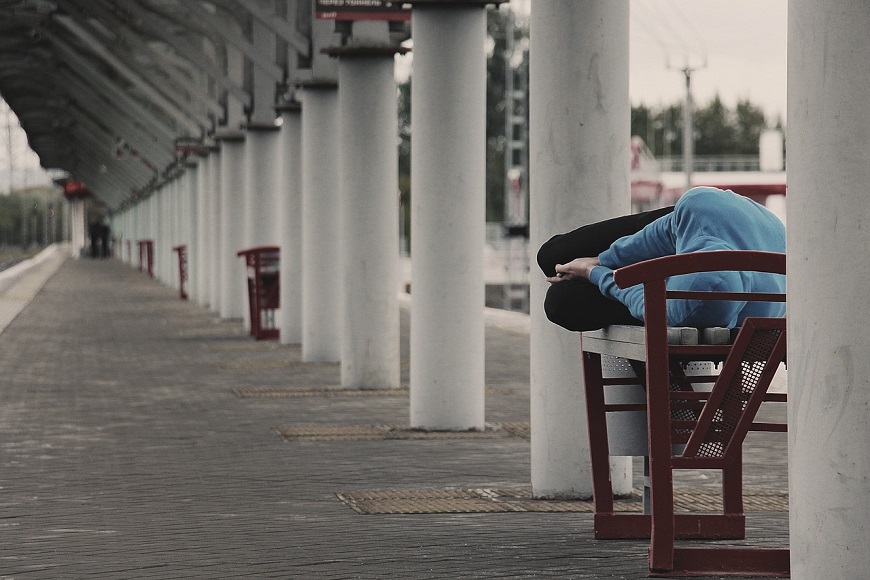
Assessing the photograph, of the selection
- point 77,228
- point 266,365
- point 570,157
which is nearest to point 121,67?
point 266,365

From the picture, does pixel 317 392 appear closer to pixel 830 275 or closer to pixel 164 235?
pixel 830 275

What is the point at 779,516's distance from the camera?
8.06m

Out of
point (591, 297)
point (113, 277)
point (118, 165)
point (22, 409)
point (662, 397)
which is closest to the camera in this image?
point (662, 397)

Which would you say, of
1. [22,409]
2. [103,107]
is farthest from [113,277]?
[22,409]

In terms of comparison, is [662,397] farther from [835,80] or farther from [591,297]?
[835,80]

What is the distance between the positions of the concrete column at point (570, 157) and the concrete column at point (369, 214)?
648 centimetres

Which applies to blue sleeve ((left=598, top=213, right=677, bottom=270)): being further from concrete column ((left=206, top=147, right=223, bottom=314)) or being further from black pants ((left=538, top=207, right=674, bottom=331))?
concrete column ((left=206, top=147, right=223, bottom=314))

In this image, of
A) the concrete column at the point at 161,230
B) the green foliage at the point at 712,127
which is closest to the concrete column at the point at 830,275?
the concrete column at the point at 161,230

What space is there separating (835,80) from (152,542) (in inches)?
139

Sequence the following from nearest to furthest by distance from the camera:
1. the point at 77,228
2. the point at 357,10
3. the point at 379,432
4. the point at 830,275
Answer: the point at 830,275 → the point at 379,432 → the point at 357,10 → the point at 77,228

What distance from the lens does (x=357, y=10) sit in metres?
14.9

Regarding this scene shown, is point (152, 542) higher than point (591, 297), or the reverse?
point (591, 297)

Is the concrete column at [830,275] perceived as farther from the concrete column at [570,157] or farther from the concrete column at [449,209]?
the concrete column at [449,209]

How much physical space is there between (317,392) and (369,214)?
157 cm
